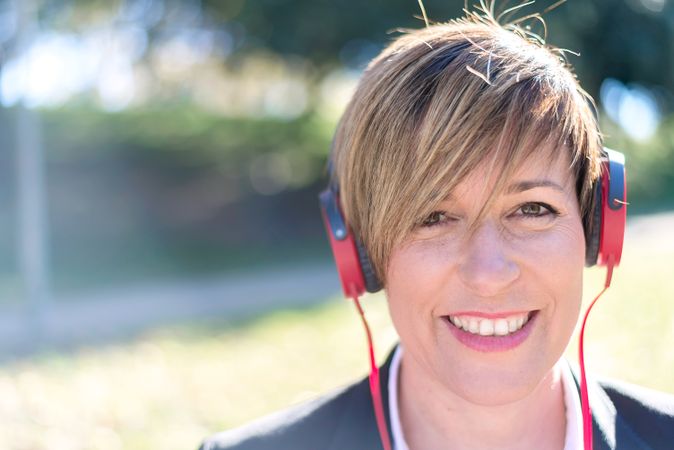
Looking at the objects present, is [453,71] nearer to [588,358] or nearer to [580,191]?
[580,191]

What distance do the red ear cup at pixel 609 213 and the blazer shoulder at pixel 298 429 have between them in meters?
0.62

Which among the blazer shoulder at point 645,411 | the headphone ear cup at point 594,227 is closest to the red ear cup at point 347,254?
the headphone ear cup at point 594,227

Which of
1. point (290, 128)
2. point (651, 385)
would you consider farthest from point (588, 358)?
point (290, 128)

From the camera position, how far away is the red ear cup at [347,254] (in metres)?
1.71

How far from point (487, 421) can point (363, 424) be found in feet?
0.89

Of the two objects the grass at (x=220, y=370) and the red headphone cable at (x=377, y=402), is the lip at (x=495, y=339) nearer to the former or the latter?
the red headphone cable at (x=377, y=402)

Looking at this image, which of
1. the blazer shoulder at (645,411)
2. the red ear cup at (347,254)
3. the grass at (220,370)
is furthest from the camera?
the grass at (220,370)

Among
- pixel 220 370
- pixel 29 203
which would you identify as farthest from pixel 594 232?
pixel 29 203

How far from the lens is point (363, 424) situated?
5.53 feet

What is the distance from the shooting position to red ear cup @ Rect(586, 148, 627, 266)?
1.60 m

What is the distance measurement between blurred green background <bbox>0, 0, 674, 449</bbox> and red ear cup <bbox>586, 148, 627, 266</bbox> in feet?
3.26

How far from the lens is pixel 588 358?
3195 millimetres

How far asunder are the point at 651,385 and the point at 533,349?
57.1 inches

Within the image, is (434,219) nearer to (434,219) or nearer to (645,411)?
(434,219)
